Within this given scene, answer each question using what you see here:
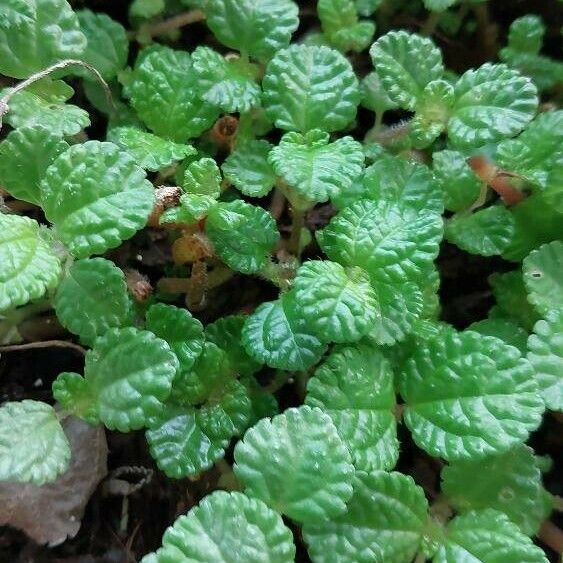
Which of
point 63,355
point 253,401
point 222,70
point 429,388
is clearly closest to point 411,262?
point 429,388

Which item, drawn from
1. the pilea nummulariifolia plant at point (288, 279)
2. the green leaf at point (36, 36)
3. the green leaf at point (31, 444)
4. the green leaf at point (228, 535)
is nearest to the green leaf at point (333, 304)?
the pilea nummulariifolia plant at point (288, 279)

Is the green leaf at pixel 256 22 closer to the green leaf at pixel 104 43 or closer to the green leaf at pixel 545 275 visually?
the green leaf at pixel 104 43

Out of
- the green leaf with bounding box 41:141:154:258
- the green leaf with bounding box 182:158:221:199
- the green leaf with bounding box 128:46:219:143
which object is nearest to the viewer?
the green leaf with bounding box 41:141:154:258

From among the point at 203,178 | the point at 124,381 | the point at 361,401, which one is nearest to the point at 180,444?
the point at 124,381

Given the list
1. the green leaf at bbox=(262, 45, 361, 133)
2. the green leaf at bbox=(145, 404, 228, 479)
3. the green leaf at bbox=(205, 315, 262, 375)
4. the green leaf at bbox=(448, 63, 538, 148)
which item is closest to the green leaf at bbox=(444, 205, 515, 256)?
the green leaf at bbox=(448, 63, 538, 148)

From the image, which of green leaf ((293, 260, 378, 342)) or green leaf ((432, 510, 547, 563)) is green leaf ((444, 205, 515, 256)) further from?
green leaf ((432, 510, 547, 563))

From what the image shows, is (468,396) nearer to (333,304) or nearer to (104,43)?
(333,304)

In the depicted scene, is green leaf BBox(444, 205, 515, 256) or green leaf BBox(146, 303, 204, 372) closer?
green leaf BBox(146, 303, 204, 372)
